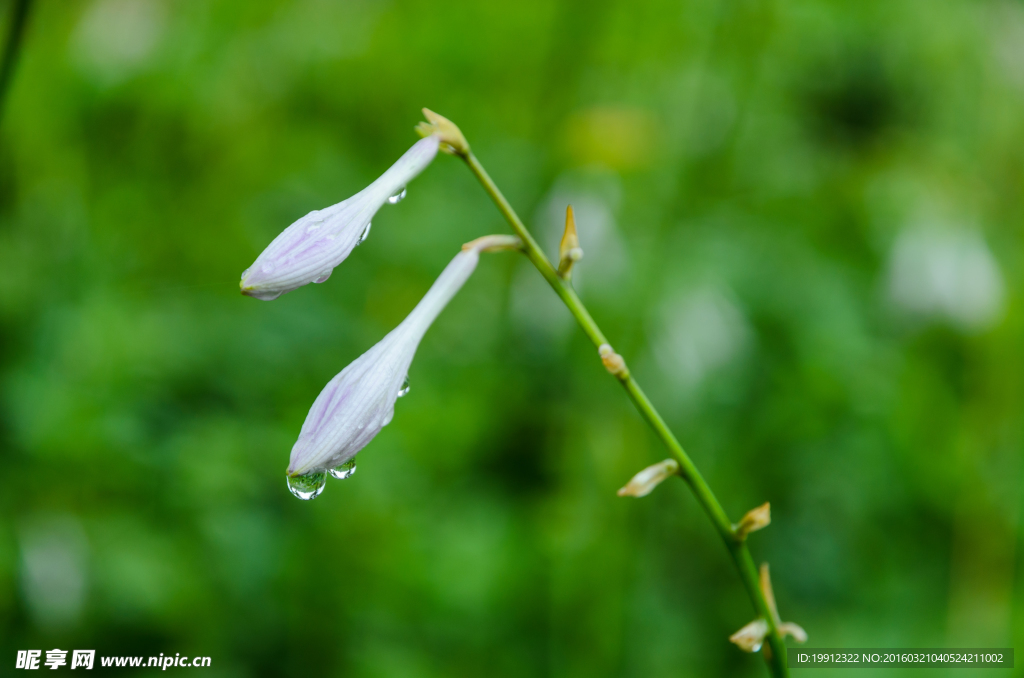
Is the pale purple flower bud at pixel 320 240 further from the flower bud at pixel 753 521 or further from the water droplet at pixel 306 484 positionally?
the flower bud at pixel 753 521

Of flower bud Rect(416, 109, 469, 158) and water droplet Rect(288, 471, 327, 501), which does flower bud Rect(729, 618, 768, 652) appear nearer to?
water droplet Rect(288, 471, 327, 501)

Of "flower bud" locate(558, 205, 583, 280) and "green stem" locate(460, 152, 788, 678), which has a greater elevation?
"flower bud" locate(558, 205, 583, 280)

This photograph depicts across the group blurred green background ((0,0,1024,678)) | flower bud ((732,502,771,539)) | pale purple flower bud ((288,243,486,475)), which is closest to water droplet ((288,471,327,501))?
pale purple flower bud ((288,243,486,475))

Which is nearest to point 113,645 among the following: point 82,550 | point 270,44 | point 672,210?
point 82,550

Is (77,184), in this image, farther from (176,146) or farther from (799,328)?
(799,328)

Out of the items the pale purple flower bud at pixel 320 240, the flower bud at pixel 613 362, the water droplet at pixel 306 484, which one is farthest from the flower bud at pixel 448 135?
the water droplet at pixel 306 484

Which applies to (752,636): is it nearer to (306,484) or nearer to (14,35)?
(306,484)

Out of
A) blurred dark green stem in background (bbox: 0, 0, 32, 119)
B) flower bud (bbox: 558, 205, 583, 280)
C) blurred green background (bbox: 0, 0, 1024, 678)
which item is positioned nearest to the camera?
flower bud (bbox: 558, 205, 583, 280)

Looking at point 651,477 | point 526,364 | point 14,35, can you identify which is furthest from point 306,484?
point 526,364
